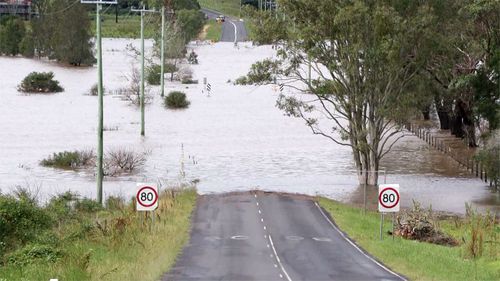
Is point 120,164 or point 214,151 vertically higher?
point 214,151

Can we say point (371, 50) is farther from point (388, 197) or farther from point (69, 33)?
point (69, 33)

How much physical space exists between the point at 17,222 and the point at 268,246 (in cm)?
837

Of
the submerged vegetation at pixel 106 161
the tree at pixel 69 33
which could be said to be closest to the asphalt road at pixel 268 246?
the submerged vegetation at pixel 106 161

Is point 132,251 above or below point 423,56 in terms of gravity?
below

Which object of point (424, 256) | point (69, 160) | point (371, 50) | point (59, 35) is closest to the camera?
point (424, 256)

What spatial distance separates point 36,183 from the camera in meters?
52.9

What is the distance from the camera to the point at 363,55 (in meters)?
52.3

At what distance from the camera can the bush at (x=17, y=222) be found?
2970 cm

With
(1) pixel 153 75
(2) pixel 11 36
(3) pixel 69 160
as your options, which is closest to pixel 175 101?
(1) pixel 153 75

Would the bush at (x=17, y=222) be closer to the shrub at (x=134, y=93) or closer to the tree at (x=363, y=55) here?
the tree at (x=363, y=55)

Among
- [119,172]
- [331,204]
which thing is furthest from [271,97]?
[331,204]

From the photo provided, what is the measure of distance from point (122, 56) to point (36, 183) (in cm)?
14273

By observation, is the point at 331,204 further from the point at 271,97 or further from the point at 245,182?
the point at 271,97

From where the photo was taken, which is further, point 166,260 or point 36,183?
point 36,183
